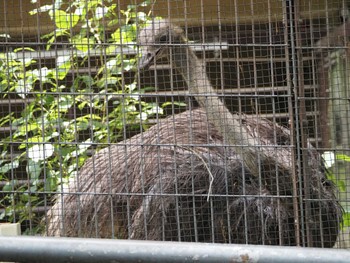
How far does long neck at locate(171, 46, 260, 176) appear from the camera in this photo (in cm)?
494

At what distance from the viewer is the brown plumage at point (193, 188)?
486 cm

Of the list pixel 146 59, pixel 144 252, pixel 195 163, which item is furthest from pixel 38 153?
pixel 144 252

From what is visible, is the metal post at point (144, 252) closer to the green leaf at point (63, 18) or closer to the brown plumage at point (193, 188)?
the brown plumage at point (193, 188)

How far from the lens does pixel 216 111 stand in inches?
203

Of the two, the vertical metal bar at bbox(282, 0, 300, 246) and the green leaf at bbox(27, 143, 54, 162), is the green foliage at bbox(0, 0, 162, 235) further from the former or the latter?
the vertical metal bar at bbox(282, 0, 300, 246)

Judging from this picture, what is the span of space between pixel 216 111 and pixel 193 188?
2.11ft

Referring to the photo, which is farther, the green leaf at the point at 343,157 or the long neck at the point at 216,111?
the green leaf at the point at 343,157

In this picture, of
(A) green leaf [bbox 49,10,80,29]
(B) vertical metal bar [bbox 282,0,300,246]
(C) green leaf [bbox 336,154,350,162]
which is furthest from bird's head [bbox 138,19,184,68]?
(C) green leaf [bbox 336,154,350,162]

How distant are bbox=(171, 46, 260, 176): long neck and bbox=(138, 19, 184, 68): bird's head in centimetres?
12

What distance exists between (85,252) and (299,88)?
3.42 meters

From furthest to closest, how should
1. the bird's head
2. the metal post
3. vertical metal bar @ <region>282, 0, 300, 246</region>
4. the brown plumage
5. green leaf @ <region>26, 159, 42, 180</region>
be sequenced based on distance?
1. green leaf @ <region>26, 159, 42, 180</region>
2. the bird's head
3. the brown plumage
4. vertical metal bar @ <region>282, 0, 300, 246</region>
5. the metal post

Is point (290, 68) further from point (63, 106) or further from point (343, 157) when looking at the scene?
point (63, 106)

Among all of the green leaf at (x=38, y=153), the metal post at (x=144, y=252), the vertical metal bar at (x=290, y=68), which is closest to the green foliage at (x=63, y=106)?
the green leaf at (x=38, y=153)

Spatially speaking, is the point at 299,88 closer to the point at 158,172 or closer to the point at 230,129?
the point at 230,129
